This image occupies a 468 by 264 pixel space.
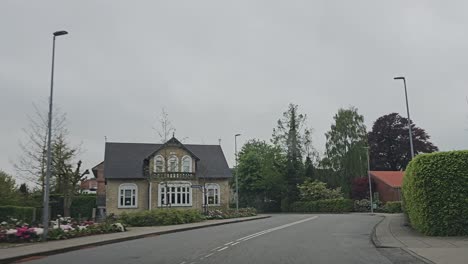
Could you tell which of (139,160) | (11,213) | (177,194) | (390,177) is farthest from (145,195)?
(390,177)

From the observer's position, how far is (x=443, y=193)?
57.3 feet

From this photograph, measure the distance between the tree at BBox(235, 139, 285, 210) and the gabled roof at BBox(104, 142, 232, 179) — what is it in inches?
478

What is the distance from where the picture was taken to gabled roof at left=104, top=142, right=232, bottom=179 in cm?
5244

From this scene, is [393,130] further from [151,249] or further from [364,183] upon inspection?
[151,249]

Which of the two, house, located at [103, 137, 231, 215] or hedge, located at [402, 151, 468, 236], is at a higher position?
house, located at [103, 137, 231, 215]

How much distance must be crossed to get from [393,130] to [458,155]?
179 feet

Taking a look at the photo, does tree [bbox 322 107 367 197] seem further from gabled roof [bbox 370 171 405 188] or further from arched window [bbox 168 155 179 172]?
arched window [bbox 168 155 179 172]

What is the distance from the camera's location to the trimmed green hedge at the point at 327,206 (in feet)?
195

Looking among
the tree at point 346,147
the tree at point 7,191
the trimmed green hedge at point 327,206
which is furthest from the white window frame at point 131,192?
the tree at point 346,147

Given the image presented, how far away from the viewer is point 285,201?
2694 inches

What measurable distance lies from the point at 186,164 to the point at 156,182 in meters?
5.27

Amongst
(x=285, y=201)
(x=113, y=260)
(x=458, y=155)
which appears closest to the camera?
(x=113, y=260)

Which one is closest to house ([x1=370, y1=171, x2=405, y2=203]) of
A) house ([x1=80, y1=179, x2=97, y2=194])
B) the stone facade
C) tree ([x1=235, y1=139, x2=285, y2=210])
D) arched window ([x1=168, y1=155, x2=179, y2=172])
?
tree ([x1=235, y1=139, x2=285, y2=210])

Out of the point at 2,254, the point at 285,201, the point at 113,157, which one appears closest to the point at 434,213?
the point at 2,254
